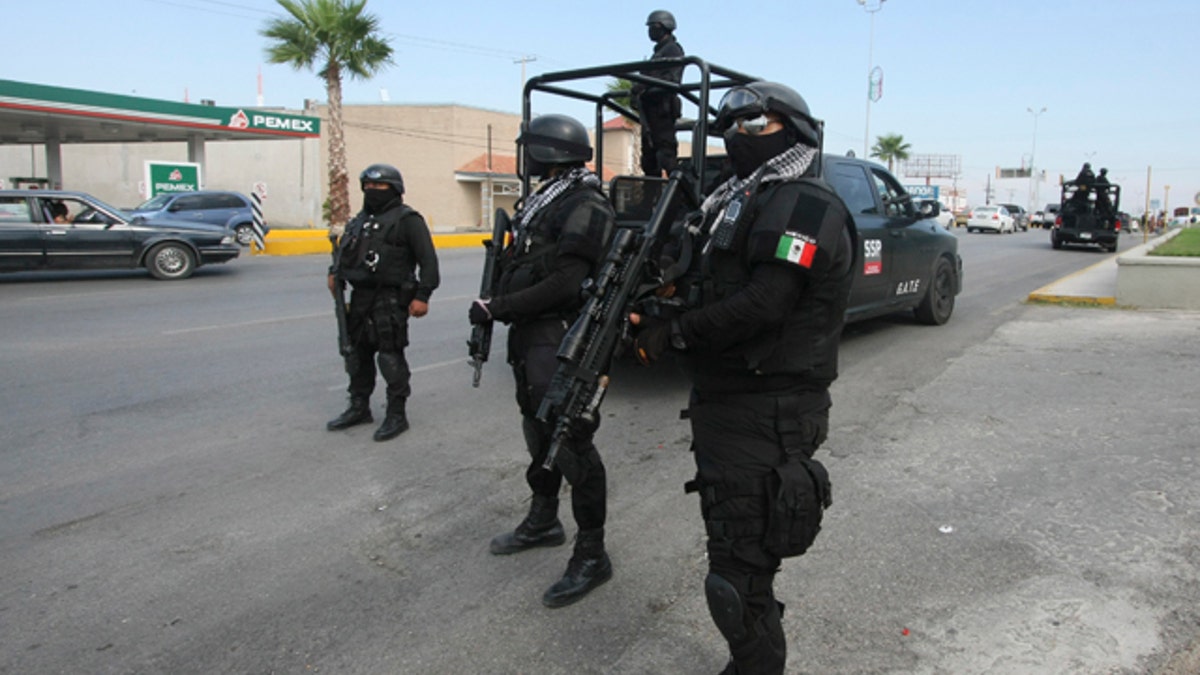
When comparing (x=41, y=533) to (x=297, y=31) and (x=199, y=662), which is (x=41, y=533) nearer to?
(x=199, y=662)

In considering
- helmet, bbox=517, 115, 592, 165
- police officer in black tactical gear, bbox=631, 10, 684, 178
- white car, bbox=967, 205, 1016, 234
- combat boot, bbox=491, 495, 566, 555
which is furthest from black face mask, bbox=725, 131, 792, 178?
white car, bbox=967, 205, 1016, 234

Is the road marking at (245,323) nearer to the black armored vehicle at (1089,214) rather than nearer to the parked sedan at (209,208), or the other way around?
the parked sedan at (209,208)

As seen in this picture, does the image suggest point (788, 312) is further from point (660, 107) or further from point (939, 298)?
point (939, 298)

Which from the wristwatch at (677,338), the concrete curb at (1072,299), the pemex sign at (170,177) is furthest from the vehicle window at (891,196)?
the pemex sign at (170,177)

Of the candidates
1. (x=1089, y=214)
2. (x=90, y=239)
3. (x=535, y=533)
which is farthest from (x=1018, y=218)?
(x=535, y=533)

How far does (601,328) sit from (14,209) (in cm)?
1341

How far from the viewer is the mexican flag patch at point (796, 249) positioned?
208 centimetres

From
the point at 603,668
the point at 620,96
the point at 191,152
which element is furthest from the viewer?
the point at 191,152

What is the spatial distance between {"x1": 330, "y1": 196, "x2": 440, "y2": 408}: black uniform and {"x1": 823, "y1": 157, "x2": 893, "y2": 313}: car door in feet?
12.1

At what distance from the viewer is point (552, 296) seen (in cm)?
319

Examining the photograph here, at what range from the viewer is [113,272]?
46.6 ft

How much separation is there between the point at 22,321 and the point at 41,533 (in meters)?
6.79

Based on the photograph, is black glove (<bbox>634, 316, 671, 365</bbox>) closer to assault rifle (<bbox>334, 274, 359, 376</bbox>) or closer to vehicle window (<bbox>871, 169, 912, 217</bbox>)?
assault rifle (<bbox>334, 274, 359, 376</bbox>)

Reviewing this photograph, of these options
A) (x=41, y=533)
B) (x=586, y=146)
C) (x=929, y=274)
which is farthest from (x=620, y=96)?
(x=41, y=533)
